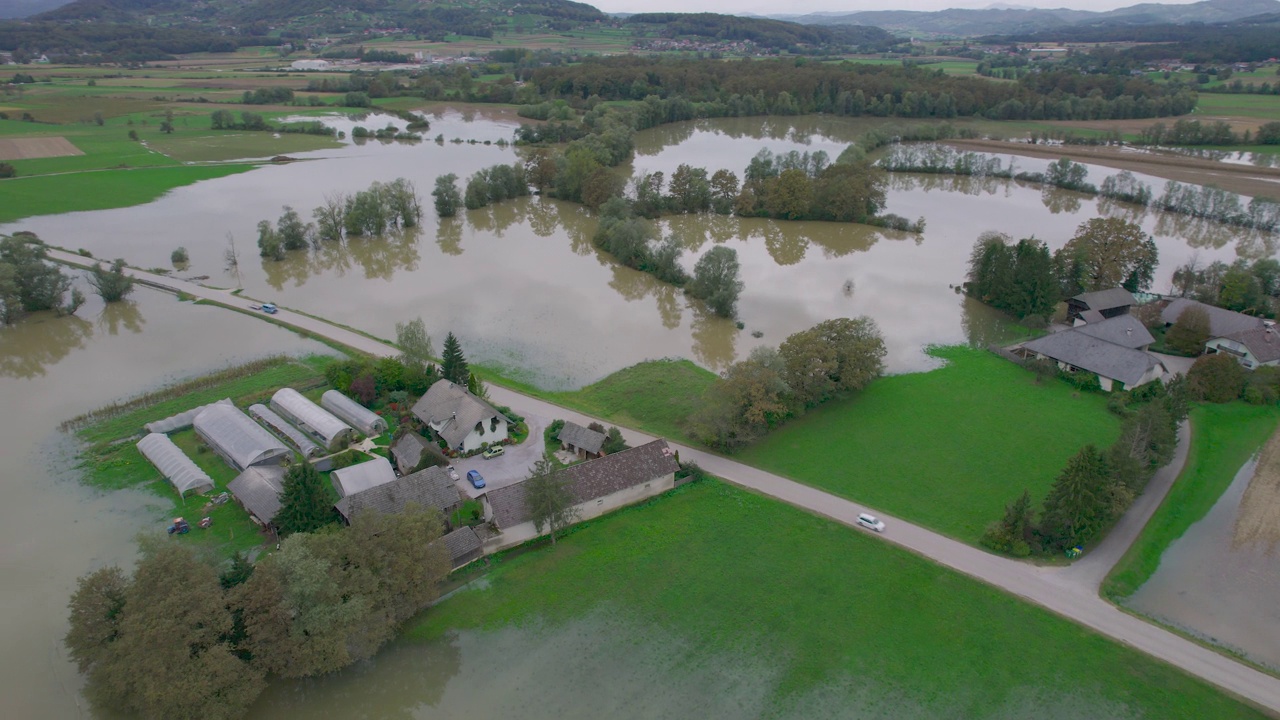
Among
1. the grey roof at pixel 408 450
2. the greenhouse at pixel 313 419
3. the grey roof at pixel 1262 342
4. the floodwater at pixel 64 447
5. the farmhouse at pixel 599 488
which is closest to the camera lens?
the floodwater at pixel 64 447

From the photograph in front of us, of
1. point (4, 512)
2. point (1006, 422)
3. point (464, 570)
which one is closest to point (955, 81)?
point (1006, 422)

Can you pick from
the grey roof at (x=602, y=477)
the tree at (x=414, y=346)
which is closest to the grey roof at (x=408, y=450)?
the grey roof at (x=602, y=477)

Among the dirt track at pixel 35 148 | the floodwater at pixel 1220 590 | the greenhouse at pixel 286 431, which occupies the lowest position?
the floodwater at pixel 1220 590

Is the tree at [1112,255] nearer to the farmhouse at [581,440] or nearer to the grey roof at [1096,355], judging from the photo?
the grey roof at [1096,355]

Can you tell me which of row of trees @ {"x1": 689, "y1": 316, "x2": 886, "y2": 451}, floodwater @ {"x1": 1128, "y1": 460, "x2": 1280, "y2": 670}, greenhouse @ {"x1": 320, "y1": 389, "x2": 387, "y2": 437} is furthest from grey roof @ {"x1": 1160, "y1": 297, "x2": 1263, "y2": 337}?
greenhouse @ {"x1": 320, "y1": 389, "x2": 387, "y2": 437}

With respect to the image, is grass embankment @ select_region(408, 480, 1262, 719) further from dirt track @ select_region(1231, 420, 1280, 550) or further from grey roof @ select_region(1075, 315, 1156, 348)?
grey roof @ select_region(1075, 315, 1156, 348)
